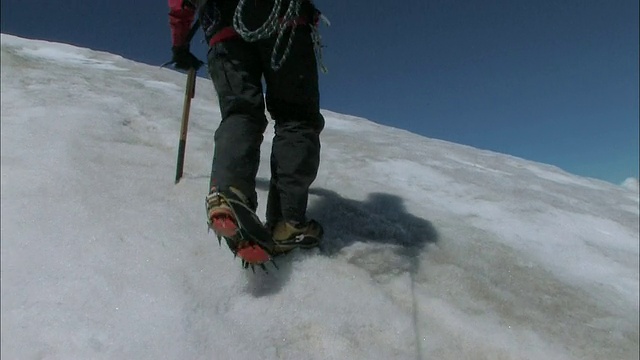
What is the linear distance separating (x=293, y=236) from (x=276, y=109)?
2.16ft

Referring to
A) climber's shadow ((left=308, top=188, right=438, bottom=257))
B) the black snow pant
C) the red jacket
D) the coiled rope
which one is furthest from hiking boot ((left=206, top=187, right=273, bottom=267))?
the red jacket

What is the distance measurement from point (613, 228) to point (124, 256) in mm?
4190

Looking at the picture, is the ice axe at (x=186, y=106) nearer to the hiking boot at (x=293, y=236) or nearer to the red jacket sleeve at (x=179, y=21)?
the red jacket sleeve at (x=179, y=21)

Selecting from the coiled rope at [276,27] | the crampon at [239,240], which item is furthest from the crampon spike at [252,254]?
the coiled rope at [276,27]

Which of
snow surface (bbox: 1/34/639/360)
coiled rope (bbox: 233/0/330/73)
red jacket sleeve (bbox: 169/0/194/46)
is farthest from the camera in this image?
red jacket sleeve (bbox: 169/0/194/46)

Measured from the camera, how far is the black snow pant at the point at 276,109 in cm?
246

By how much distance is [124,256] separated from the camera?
2.22 metres

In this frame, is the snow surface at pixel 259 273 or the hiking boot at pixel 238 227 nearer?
the snow surface at pixel 259 273

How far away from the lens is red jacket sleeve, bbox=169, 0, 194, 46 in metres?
2.62

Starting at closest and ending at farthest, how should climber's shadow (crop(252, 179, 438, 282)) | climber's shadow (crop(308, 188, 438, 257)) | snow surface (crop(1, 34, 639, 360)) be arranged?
snow surface (crop(1, 34, 639, 360)) < climber's shadow (crop(252, 179, 438, 282)) < climber's shadow (crop(308, 188, 438, 257))

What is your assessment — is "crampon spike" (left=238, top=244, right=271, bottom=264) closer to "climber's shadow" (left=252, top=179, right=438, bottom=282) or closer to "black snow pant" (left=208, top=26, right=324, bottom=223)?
"climber's shadow" (left=252, top=179, right=438, bottom=282)

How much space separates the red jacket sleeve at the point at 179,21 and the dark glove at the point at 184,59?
0.14 feet

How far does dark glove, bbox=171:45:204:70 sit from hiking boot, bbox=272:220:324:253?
3.54ft

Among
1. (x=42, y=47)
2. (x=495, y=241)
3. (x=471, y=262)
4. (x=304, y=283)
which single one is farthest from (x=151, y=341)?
(x=42, y=47)
